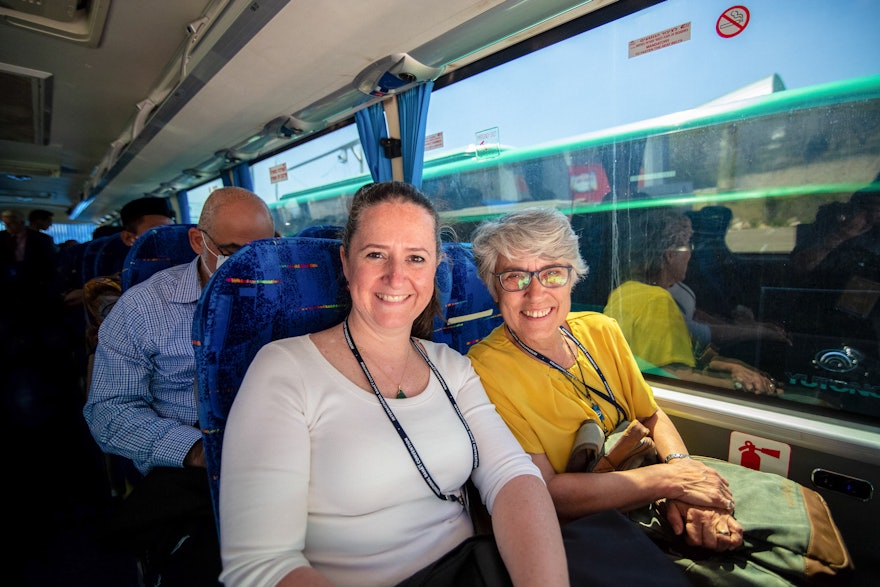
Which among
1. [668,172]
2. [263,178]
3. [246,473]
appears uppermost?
[263,178]

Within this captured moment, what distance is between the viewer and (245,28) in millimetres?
2541

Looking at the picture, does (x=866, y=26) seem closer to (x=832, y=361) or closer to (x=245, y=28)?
(x=832, y=361)

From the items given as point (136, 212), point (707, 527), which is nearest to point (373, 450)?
point (707, 527)

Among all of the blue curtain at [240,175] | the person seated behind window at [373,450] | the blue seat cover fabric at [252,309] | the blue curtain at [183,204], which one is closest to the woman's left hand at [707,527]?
the person seated behind window at [373,450]

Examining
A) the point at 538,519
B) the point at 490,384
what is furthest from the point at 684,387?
the point at 538,519

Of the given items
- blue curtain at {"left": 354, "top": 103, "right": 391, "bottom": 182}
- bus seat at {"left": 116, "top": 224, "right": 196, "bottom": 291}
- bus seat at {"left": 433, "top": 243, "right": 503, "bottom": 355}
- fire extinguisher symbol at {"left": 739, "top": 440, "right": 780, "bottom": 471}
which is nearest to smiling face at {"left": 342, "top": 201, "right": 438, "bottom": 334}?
bus seat at {"left": 433, "top": 243, "right": 503, "bottom": 355}

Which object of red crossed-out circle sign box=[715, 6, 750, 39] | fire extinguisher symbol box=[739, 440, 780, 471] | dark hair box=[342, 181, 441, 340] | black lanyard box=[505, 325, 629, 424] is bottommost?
fire extinguisher symbol box=[739, 440, 780, 471]

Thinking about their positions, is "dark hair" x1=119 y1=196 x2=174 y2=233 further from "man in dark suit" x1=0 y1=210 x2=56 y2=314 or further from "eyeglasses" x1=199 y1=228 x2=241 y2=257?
"man in dark suit" x1=0 y1=210 x2=56 y2=314

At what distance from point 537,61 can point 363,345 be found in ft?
7.77

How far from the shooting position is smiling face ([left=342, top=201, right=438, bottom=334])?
4.19 ft

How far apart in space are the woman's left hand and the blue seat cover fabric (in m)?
1.35

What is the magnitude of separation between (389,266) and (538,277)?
66 centimetres

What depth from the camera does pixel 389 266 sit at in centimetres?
131

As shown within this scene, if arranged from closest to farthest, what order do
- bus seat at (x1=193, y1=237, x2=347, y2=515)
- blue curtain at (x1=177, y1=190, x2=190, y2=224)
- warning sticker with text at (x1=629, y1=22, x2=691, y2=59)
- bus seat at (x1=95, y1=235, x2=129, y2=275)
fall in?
bus seat at (x1=193, y1=237, x2=347, y2=515)
warning sticker with text at (x1=629, y1=22, x2=691, y2=59)
bus seat at (x1=95, y1=235, x2=129, y2=275)
blue curtain at (x1=177, y1=190, x2=190, y2=224)
